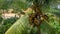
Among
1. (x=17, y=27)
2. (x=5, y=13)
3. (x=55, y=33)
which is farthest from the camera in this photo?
(x=5, y=13)

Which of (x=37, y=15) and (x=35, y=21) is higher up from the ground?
(x=37, y=15)

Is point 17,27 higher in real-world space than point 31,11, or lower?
lower

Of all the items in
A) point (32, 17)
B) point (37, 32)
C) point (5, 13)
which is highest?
point (32, 17)

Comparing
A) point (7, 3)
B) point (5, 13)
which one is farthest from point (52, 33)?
point (5, 13)

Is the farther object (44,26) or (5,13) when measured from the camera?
(5,13)

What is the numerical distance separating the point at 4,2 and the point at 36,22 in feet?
5.67

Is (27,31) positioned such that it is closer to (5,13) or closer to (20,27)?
(20,27)

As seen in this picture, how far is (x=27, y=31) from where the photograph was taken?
9.49 m

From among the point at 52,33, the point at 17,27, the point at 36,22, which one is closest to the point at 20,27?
the point at 17,27

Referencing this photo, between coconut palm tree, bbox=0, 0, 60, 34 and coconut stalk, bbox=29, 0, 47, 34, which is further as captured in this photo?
coconut stalk, bbox=29, 0, 47, 34

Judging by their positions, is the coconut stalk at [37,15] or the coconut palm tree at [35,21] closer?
the coconut palm tree at [35,21]

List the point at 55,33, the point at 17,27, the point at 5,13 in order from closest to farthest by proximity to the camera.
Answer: the point at 17,27 → the point at 55,33 → the point at 5,13

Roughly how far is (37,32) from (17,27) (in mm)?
1293

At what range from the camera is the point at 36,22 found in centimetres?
933
